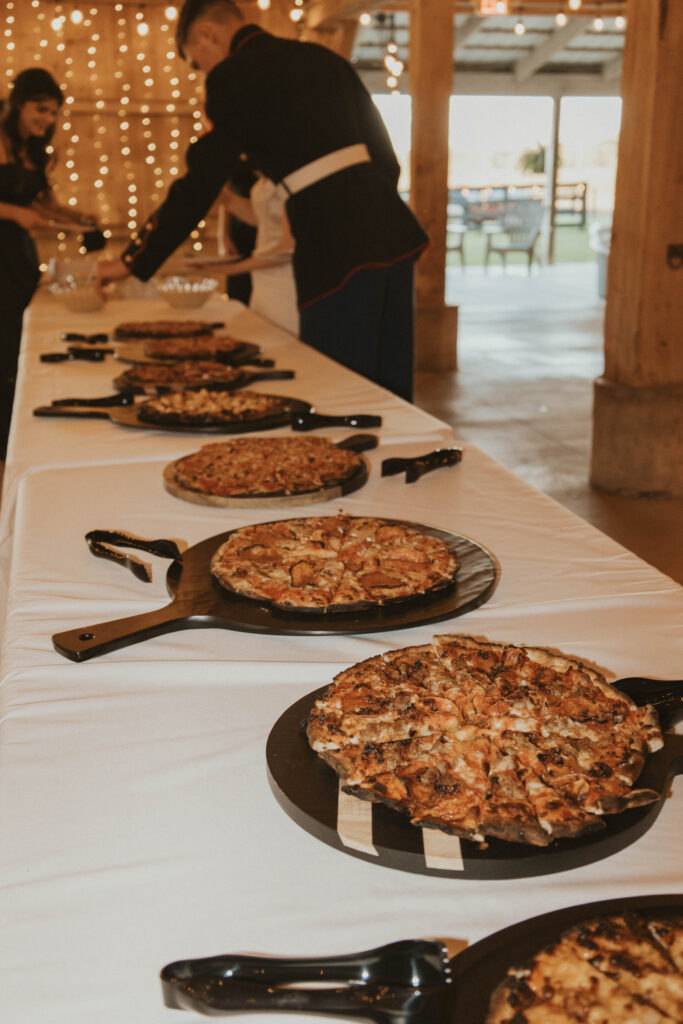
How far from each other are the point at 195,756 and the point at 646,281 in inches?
123

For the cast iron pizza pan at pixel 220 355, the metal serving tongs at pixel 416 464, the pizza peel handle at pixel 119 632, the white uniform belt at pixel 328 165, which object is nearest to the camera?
the pizza peel handle at pixel 119 632

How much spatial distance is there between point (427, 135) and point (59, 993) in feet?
19.6

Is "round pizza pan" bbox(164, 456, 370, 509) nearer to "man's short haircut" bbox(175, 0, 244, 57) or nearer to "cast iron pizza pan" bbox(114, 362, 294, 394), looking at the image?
"cast iron pizza pan" bbox(114, 362, 294, 394)

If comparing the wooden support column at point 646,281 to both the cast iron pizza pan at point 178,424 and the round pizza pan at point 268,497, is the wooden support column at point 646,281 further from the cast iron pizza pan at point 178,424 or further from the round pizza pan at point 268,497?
the round pizza pan at point 268,497

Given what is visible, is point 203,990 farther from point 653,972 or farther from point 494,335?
point 494,335

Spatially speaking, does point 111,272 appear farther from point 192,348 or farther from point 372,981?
point 372,981

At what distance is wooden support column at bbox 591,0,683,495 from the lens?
3.25 metres

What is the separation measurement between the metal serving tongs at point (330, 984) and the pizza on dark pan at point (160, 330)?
2357 millimetres

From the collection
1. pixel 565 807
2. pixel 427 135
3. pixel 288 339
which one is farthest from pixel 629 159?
pixel 565 807

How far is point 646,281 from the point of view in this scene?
3.45 m

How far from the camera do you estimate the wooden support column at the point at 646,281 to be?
3250 mm

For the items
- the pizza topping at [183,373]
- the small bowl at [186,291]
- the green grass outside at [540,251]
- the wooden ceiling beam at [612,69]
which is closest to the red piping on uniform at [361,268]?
the pizza topping at [183,373]

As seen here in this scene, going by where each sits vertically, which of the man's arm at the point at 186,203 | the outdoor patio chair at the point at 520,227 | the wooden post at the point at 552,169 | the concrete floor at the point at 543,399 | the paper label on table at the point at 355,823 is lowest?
the concrete floor at the point at 543,399

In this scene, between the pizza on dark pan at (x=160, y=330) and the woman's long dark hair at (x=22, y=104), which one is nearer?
the pizza on dark pan at (x=160, y=330)
